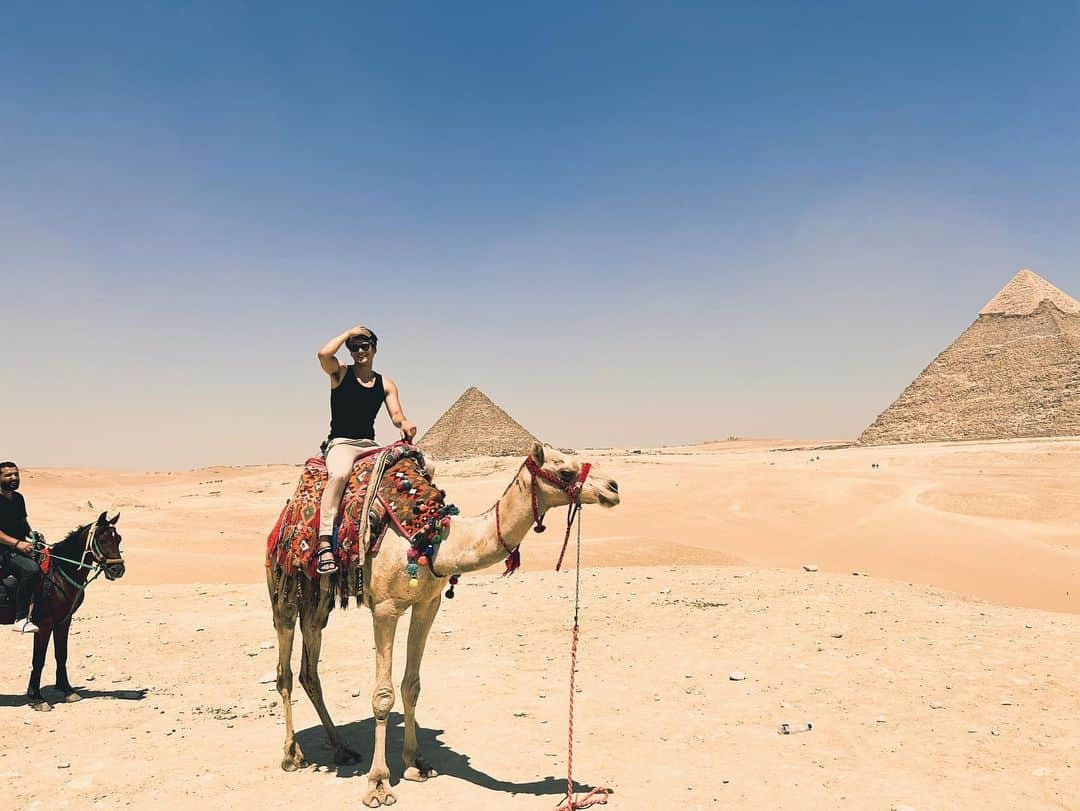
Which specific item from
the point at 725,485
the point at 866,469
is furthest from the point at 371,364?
the point at 866,469

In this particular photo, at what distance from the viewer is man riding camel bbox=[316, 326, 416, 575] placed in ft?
17.0

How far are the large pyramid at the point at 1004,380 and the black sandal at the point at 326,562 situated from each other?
83376 mm

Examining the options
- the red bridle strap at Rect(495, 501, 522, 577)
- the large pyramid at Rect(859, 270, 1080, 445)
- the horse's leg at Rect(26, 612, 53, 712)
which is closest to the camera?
the red bridle strap at Rect(495, 501, 522, 577)

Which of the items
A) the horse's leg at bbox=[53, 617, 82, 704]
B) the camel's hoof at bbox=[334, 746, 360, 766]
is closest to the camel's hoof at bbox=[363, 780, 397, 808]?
the camel's hoof at bbox=[334, 746, 360, 766]

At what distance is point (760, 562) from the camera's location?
1712 centimetres

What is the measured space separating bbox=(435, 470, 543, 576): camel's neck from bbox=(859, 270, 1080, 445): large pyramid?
272 feet

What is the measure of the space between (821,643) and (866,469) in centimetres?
2787

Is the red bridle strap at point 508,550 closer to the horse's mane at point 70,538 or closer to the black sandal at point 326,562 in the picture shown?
the black sandal at point 326,562

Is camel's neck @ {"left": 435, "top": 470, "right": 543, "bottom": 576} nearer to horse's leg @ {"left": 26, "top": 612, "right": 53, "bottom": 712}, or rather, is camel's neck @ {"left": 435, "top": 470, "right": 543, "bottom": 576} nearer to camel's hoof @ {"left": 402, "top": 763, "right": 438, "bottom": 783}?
camel's hoof @ {"left": 402, "top": 763, "right": 438, "bottom": 783}

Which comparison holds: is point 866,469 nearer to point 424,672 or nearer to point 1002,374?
point 424,672

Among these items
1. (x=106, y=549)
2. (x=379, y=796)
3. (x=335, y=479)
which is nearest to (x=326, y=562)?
(x=335, y=479)

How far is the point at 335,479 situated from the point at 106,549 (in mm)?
4384

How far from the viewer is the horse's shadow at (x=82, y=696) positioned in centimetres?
726

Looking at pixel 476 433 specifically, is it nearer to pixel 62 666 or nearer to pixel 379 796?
pixel 62 666
